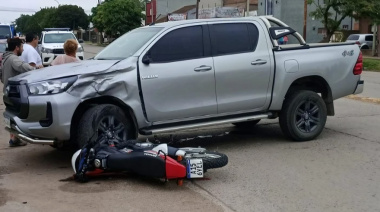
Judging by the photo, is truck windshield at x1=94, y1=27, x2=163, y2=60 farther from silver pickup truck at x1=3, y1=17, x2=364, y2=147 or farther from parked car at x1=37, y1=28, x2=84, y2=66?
parked car at x1=37, y1=28, x2=84, y2=66

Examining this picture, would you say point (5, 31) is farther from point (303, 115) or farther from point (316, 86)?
point (303, 115)

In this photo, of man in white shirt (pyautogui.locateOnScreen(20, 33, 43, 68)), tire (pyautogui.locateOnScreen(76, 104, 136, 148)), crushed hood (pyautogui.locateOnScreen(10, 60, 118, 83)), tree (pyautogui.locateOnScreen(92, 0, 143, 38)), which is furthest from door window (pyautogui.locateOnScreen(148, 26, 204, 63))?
tree (pyautogui.locateOnScreen(92, 0, 143, 38))

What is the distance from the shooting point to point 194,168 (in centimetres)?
619

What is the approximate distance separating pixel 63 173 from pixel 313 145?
3.85m

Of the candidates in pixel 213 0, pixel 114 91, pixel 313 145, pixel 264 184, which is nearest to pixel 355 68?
pixel 313 145

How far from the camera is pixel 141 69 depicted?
7.16 meters

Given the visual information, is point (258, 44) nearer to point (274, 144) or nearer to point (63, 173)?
point (274, 144)

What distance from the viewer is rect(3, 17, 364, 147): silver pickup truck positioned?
676 cm

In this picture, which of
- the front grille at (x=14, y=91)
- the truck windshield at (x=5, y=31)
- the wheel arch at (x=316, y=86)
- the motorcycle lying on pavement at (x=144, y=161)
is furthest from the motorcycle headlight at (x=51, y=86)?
the truck windshield at (x=5, y=31)

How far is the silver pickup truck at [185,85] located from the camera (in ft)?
22.2

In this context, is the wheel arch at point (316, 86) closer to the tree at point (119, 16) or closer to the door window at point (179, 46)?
the door window at point (179, 46)

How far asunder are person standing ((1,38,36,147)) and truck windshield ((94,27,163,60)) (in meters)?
1.44

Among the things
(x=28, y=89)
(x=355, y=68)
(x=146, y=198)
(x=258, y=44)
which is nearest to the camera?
(x=146, y=198)

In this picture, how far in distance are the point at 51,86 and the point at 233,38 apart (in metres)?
2.88
